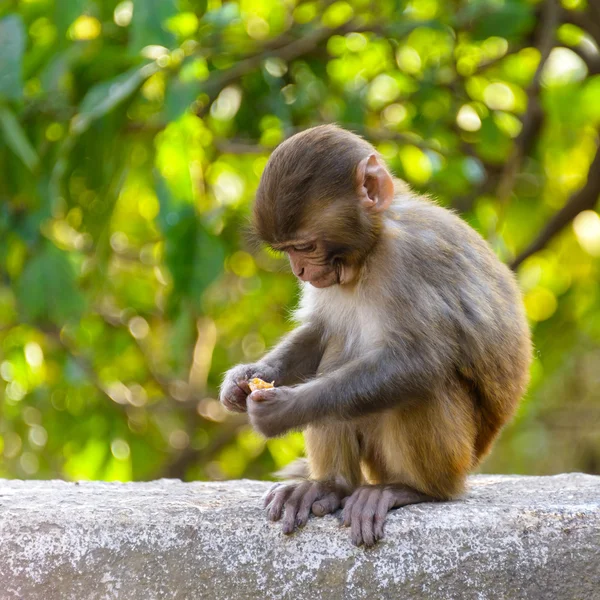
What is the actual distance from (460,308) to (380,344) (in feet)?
1.03

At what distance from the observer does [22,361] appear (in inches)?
265

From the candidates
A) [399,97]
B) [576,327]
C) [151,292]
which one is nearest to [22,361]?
[151,292]

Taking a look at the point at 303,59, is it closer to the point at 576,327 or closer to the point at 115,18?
the point at 115,18

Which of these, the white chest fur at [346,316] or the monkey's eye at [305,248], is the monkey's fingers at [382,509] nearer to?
the white chest fur at [346,316]

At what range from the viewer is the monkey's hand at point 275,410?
3.49 metres

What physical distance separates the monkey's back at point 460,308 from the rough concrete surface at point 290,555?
0.52 metres

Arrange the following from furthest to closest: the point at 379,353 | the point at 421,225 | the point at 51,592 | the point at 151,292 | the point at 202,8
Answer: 1. the point at 151,292
2. the point at 202,8
3. the point at 421,225
4. the point at 379,353
5. the point at 51,592

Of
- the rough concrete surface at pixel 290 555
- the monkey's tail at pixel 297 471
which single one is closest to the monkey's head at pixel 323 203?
the monkey's tail at pixel 297 471

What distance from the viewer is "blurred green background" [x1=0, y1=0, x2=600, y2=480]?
202 inches

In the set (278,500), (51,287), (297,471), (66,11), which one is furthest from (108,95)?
(278,500)

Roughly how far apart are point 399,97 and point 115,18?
1946 mm

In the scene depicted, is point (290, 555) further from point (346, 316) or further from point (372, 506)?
point (346, 316)

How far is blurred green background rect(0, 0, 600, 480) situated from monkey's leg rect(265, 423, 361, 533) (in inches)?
37.3

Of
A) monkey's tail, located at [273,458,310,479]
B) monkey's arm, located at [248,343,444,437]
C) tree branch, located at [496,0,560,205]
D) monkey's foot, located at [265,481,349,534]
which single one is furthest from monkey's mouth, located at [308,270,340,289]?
tree branch, located at [496,0,560,205]
